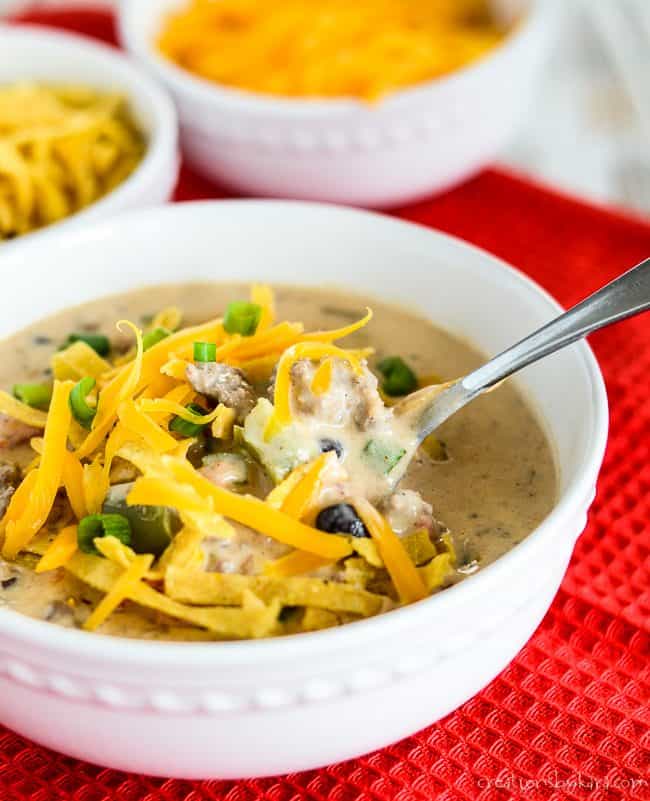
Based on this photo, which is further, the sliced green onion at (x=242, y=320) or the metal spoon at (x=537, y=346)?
the sliced green onion at (x=242, y=320)

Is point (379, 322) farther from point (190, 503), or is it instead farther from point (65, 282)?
point (190, 503)

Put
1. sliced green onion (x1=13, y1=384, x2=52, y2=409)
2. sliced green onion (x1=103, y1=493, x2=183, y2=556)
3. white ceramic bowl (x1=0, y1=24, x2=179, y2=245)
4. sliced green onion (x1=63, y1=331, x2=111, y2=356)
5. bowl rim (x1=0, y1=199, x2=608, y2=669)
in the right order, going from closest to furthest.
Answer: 1. bowl rim (x1=0, y1=199, x2=608, y2=669)
2. sliced green onion (x1=103, y1=493, x2=183, y2=556)
3. sliced green onion (x1=13, y1=384, x2=52, y2=409)
4. sliced green onion (x1=63, y1=331, x2=111, y2=356)
5. white ceramic bowl (x1=0, y1=24, x2=179, y2=245)

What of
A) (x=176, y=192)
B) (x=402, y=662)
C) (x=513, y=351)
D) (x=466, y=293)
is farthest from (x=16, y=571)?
(x=176, y=192)

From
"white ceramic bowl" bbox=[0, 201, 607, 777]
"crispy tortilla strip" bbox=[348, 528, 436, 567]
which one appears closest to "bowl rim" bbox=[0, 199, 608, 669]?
"white ceramic bowl" bbox=[0, 201, 607, 777]

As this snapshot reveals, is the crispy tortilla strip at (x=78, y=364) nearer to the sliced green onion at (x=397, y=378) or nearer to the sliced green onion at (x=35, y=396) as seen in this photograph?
the sliced green onion at (x=35, y=396)

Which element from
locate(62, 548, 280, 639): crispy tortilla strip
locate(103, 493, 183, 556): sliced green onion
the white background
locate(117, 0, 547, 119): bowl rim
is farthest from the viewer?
the white background

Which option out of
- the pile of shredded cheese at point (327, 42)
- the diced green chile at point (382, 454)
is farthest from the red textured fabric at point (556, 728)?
the pile of shredded cheese at point (327, 42)

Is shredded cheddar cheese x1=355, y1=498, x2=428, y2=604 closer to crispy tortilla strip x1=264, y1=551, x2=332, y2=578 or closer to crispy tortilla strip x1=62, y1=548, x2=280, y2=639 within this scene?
crispy tortilla strip x1=264, y1=551, x2=332, y2=578

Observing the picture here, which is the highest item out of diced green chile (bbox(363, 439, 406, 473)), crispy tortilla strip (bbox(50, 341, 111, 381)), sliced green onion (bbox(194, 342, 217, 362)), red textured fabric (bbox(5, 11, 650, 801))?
sliced green onion (bbox(194, 342, 217, 362))
